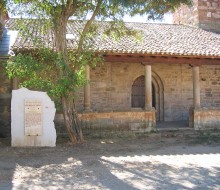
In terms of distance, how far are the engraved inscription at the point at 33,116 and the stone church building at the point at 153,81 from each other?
2.12 meters

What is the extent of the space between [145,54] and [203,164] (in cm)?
523

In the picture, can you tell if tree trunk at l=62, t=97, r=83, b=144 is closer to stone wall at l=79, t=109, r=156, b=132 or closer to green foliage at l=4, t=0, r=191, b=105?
green foliage at l=4, t=0, r=191, b=105

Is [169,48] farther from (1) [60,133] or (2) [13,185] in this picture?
(2) [13,185]

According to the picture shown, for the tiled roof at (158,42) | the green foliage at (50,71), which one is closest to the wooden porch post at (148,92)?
the tiled roof at (158,42)

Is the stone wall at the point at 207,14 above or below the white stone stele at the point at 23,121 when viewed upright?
above

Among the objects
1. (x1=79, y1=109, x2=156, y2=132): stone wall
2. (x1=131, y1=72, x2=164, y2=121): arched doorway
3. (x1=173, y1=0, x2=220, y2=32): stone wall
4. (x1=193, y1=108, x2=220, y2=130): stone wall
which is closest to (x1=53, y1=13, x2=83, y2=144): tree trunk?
(x1=79, y1=109, x2=156, y2=132): stone wall

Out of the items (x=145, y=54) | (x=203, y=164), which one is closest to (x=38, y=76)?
(x=145, y=54)

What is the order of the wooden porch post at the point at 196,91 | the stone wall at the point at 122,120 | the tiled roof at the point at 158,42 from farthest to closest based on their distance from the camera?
the wooden porch post at the point at 196,91, the tiled roof at the point at 158,42, the stone wall at the point at 122,120

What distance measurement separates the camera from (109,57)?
11141 millimetres

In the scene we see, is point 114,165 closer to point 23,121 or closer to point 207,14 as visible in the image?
point 23,121

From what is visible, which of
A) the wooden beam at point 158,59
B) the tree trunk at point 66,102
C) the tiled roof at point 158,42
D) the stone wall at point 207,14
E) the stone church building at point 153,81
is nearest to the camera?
the tree trunk at point 66,102

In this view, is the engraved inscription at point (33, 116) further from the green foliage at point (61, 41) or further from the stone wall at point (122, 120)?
the stone wall at point (122, 120)

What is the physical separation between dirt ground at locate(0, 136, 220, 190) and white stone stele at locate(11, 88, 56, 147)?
12.8 inches

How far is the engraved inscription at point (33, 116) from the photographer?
8.42 meters
